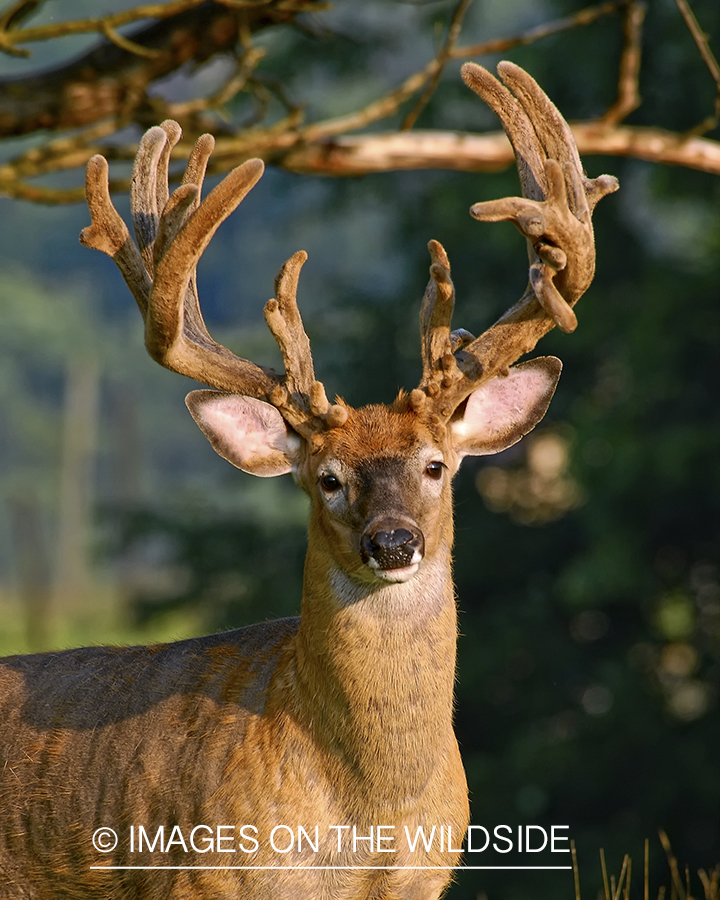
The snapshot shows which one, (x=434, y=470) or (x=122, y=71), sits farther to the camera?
(x=122, y=71)

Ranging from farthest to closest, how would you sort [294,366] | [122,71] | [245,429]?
[122,71], [245,429], [294,366]

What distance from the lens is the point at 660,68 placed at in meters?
15.8

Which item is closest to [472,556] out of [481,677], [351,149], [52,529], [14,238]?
[481,677]

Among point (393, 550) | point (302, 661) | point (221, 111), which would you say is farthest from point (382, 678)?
point (221, 111)

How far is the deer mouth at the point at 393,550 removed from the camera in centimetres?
409

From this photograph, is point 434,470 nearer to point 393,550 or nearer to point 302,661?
point 393,550

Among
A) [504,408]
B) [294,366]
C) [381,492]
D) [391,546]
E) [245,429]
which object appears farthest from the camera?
[504,408]

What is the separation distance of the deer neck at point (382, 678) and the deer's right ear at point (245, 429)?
51cm

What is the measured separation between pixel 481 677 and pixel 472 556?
6.03 ft

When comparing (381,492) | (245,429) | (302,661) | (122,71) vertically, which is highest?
(122,71)

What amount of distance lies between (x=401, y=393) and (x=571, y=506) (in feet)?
45.9

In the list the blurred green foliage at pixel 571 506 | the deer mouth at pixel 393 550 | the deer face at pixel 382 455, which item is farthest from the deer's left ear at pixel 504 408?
the blurred green foliage at pixel 571 506

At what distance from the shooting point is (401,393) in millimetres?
4695

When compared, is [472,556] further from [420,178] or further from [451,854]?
[451,854]
